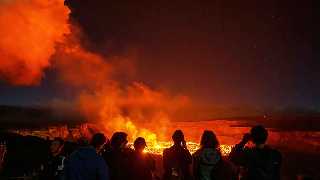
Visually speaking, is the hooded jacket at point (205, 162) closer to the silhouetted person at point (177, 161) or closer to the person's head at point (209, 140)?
the person's head at point (209, 140)

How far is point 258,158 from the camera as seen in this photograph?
24.2 feet

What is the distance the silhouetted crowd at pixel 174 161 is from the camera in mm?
7422

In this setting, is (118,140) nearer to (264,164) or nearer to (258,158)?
(258,158)

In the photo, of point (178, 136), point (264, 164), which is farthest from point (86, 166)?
point (264, 164)

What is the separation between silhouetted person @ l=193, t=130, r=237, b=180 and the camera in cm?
825

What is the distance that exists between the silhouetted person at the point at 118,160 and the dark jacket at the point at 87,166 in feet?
5.22

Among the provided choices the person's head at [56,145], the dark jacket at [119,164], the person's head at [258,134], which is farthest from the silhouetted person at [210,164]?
the person's head at [56,145]

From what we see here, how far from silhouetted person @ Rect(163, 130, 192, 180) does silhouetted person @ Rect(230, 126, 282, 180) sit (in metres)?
3.10

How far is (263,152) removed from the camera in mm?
7430

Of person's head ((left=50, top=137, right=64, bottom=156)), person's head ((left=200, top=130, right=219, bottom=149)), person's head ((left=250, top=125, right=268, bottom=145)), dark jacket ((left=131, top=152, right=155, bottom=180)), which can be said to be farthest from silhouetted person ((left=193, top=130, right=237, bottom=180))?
person's head ((left=50, top=137, right=64, bottom=156))

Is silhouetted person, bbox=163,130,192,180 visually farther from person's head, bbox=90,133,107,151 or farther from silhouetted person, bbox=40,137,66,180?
person's head, bbox=90,133,107,151

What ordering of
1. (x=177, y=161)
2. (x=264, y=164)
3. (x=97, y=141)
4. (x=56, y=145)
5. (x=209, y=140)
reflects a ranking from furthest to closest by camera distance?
1. (x=177, y=161)
2. (x=56, y=145)
3. (x=209, y=140)
4. (x=97, y=141)
5. (x=264, y=164)

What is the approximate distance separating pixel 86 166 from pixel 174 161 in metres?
3.44

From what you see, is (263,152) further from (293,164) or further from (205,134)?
(293,164)
